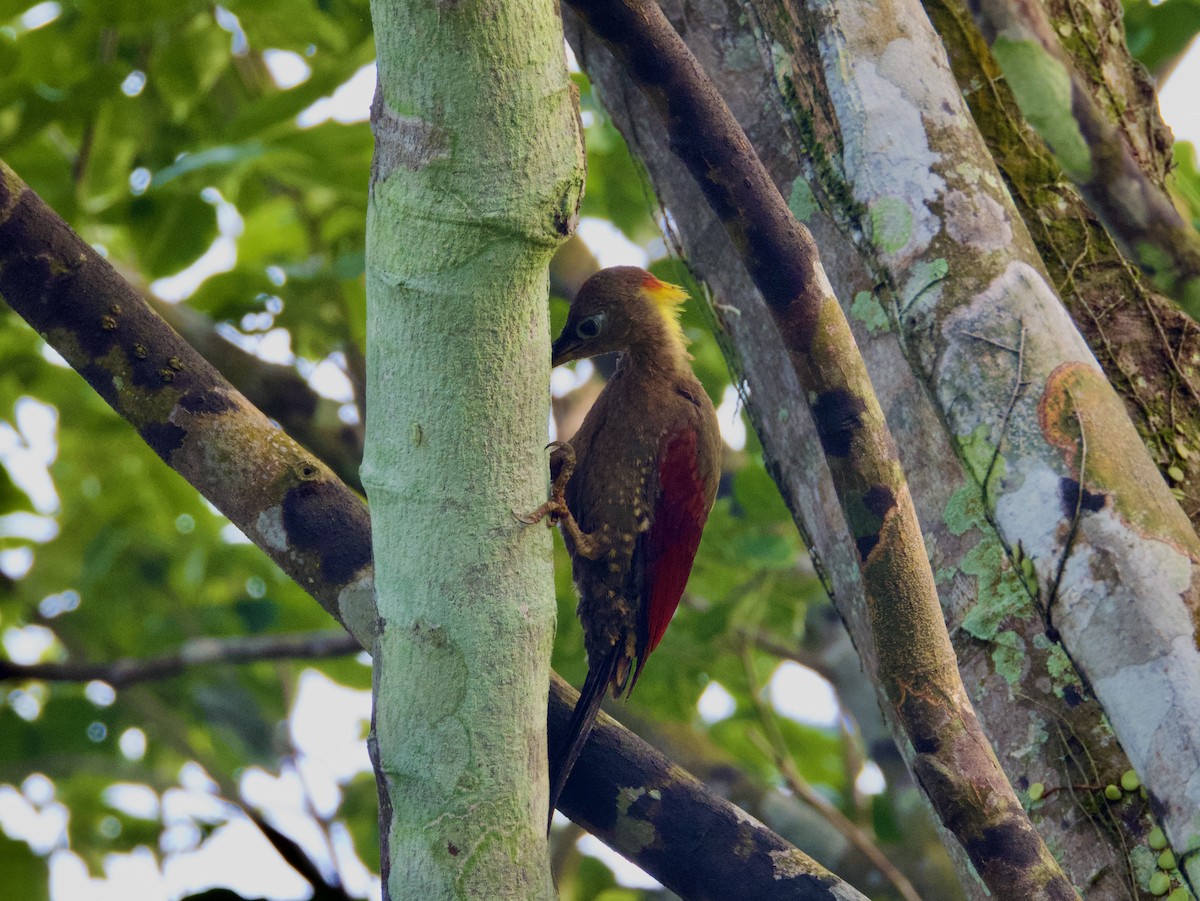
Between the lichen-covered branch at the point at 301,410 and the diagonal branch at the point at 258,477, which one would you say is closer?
the diagonal branch at the point at 258,477

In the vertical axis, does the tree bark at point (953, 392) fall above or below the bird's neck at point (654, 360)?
below

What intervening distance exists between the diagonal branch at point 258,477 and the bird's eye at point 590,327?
0.95m

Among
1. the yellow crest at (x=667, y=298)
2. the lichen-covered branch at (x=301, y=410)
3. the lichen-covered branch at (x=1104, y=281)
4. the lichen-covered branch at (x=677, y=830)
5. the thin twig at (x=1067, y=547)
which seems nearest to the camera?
the thin twig at (x=1067, y=547)

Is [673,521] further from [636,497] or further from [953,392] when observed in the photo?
[953,392]

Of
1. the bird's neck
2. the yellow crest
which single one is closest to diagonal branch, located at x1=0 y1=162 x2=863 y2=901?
the bird's neck

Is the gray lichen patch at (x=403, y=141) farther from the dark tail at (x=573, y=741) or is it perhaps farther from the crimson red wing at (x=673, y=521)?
the crimson red wing at (x=673, y=521)

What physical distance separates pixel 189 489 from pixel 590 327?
2321 mm

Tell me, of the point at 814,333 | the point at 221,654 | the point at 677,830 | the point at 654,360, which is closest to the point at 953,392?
the point at 814,333

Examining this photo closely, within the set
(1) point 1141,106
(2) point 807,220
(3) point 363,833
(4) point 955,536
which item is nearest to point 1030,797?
(4) point 955,536

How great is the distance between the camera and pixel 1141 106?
2.84 meters

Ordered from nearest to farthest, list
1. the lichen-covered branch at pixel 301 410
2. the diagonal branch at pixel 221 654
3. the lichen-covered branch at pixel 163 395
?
the lichen-covered branch at pixel 163 395, the diagonal branch at pixel 221 654, the lichen-covered branch at pixel 301 410

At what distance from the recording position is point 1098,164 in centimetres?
176

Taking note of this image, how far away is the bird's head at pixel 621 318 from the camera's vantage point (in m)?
2.93

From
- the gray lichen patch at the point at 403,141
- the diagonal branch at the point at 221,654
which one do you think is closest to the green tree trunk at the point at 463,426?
the gray lichen patch at the point at 403,141
